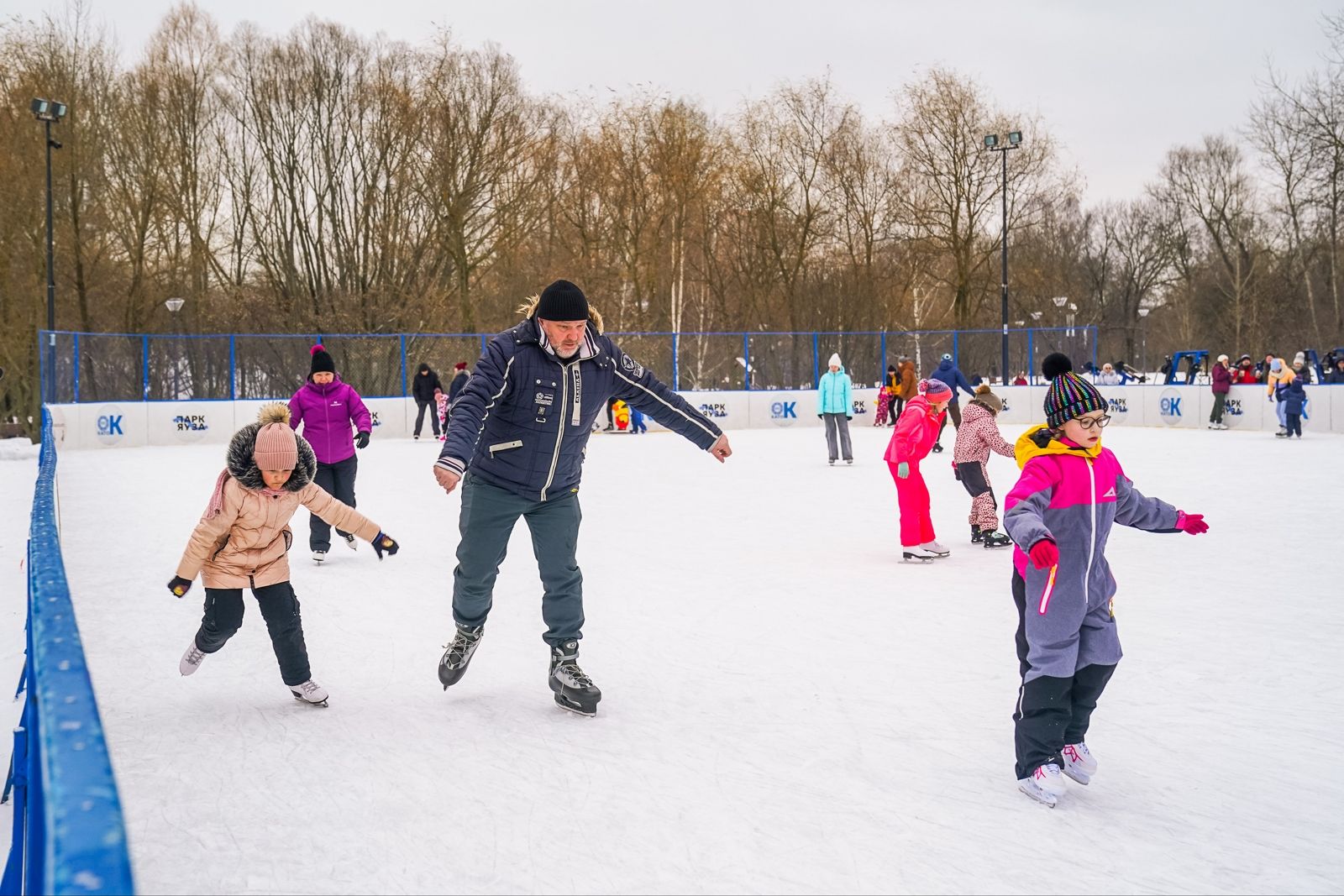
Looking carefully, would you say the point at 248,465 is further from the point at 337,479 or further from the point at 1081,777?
the point at 337,479

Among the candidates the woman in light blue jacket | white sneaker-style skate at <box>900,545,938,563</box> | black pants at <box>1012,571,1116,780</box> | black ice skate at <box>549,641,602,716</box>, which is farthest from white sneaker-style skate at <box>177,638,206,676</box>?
the woman in light blue jacket

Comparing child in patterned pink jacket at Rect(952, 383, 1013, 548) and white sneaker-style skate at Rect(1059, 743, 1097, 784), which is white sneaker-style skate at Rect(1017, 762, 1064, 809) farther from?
child in patterned pink jacket at Rect(952, 383, 1013, 548)

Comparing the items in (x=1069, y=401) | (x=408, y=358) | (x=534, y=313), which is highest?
(x=408, y=358)

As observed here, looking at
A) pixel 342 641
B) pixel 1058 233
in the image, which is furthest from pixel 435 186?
pixel 1058 233

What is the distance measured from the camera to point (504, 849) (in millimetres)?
3090

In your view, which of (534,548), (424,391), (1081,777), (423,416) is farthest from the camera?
(423,416)

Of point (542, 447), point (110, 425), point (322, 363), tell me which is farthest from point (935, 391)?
point (110, 425)

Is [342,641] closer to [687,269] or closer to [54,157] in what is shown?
[54,157]

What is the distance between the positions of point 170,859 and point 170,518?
8.06 m

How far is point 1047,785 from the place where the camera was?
3.41 metres

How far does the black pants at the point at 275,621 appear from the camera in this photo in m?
4.39

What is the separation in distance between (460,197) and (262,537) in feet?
90.6

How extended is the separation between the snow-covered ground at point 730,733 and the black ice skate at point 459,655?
0.14 meters

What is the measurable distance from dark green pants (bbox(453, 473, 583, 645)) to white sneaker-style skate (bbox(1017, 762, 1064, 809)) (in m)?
1.70
